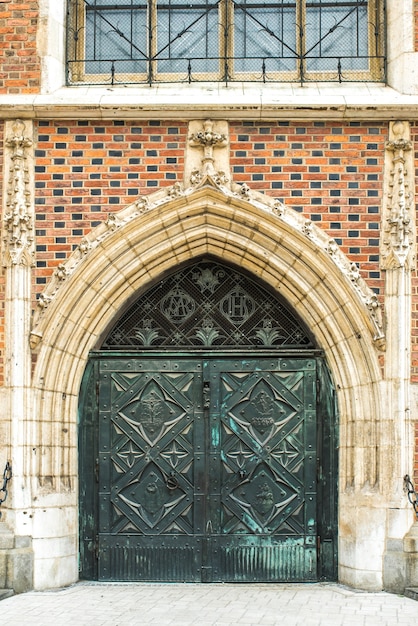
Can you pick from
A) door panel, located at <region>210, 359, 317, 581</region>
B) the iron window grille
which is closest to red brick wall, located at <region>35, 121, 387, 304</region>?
the iron window grille

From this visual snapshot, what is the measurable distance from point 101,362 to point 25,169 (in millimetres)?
1797

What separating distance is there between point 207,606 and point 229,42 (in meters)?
4.88

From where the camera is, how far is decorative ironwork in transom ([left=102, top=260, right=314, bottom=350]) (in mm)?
8828

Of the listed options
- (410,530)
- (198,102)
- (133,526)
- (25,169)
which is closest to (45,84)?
(25,169)

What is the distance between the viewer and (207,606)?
766cm

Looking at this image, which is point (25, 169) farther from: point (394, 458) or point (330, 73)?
point (394, 458)

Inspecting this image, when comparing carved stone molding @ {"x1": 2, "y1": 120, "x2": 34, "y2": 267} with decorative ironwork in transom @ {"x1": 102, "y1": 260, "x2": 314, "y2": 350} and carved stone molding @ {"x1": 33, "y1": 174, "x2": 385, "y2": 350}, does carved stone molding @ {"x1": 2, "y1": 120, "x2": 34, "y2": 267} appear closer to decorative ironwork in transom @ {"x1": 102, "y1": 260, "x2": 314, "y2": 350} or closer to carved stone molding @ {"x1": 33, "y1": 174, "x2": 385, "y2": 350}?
carved stone molding @ {"x1": 33, "y1": 174, "x2": 385, "y2": 350}

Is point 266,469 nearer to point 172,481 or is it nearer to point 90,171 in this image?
point 172,481

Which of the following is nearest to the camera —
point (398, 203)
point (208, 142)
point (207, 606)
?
point (207, 606)

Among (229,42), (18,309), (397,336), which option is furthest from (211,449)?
(229,42)

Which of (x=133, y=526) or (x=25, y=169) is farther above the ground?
(x=25, y=169)

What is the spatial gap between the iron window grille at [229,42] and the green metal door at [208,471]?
8.54ft

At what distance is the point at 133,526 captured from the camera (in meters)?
8.68

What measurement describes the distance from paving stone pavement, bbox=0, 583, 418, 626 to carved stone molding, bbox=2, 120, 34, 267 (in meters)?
2.80
